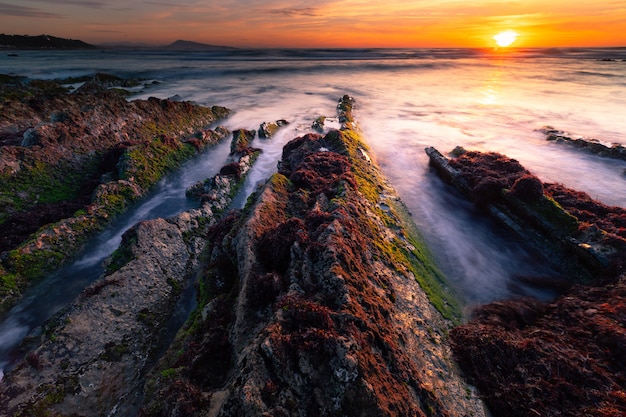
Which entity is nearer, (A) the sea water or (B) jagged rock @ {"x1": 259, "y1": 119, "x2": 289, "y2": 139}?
(A) the sea water

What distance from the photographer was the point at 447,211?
19.7 metres

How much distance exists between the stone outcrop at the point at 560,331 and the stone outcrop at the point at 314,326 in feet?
2.97

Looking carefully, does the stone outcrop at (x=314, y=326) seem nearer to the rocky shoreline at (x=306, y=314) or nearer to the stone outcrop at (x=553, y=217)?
the rocky shoreline at (x=306, y=314)

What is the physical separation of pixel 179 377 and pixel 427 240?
1327 cm

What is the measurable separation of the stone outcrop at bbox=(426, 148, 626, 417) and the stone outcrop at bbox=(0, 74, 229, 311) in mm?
16628

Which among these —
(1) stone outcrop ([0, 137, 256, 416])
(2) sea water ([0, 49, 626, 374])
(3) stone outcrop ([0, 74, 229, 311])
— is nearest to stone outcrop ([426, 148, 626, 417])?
(2) sea water ([0, 49, 626, 374])

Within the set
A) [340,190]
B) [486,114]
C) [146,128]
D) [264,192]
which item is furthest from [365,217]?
[486,114]

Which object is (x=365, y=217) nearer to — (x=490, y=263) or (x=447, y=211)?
(x=490, y=263)

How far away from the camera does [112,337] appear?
9672mm

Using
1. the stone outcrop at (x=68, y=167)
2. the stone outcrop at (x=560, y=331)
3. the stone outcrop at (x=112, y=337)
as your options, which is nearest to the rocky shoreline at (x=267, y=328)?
the stone outcrop at (x=112, y=337)

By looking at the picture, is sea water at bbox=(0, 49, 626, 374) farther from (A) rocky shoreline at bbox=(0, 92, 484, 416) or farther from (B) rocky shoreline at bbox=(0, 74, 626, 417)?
(A) rocky shoreline at bbox=(0, 92, 484, 416)

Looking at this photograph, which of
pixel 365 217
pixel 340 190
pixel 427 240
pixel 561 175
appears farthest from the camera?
pixel 561 175

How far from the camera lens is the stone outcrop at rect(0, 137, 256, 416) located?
8.01m

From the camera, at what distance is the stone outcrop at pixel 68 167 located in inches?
531
